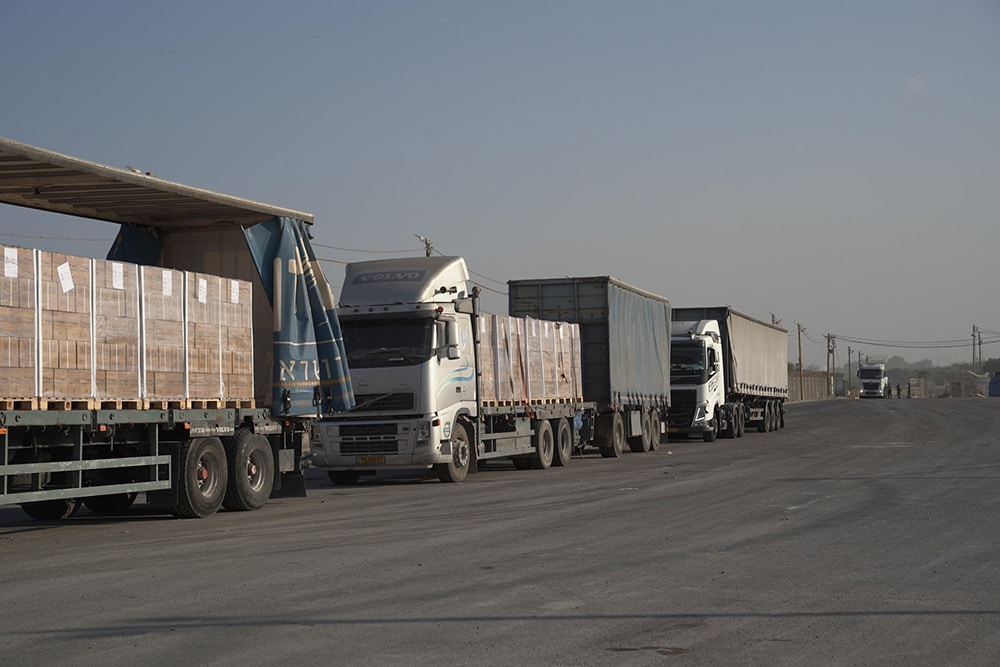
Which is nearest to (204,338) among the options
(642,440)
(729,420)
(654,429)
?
(642,440)

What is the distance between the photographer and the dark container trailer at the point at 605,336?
2953 centimetres

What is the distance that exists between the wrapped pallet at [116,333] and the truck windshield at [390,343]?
6.68 meters

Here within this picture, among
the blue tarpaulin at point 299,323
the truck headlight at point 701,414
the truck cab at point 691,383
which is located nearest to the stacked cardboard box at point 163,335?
the blue tarpaulin at point 299,323

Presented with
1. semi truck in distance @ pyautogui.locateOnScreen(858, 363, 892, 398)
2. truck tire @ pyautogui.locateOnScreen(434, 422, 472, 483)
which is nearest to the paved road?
truck tire @ pyautogui.locateOnScreen(434, 422, 472, 483)

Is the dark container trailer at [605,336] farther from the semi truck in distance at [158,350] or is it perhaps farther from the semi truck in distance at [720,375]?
the semi truck in distance at [158,350]

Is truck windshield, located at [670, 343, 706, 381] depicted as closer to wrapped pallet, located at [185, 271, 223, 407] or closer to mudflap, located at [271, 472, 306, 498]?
mudflap, located at [271, 472, 306, 498]

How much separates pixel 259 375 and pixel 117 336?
3.38m

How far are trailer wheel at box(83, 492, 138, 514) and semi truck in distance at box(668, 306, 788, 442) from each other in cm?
2244

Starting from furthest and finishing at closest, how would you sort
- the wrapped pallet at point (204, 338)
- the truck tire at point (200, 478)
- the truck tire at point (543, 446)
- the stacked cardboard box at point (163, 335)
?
the truck tire at point (543, 446)
the truck tire at point (200, 478)
the wrapped pallet at point (204, 338)
the stacked cardboard box at point (163, 335)

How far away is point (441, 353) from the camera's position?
21.0 metres

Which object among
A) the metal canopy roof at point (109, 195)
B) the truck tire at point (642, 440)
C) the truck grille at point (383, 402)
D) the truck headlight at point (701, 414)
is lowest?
the truck tire at point (642, 440)

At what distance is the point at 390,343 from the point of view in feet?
68.7

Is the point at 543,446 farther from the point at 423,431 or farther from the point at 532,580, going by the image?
the point at 532,580

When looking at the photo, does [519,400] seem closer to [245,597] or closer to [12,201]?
[12,201]
